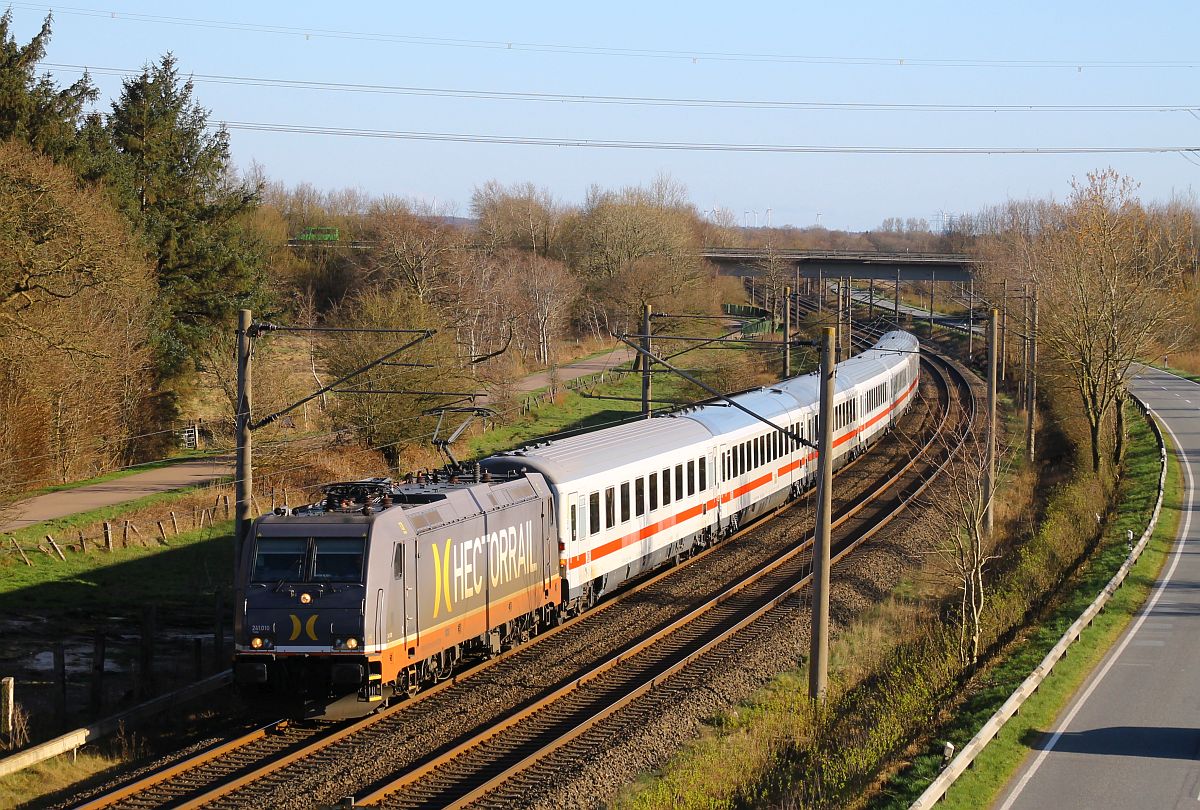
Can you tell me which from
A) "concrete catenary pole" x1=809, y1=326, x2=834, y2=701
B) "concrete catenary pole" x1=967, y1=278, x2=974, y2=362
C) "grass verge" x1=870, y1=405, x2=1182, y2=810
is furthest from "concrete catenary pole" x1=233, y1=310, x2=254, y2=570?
"concrete catenary pole" x1=967, y1=278, x2=974, y2=362

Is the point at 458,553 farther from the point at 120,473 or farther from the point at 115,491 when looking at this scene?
the point at 120,473

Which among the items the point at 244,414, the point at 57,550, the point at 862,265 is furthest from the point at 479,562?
the point at 862,265

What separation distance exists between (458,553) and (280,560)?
2663 millimetres

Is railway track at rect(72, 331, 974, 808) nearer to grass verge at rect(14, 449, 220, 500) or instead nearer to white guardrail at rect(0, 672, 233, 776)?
white guardrail at rect(0, 672, 233, 776)

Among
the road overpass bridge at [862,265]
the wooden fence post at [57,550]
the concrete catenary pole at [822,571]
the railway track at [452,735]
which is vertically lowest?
the wooden fence post at [57,550]

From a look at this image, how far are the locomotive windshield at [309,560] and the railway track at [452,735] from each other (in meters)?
2.09

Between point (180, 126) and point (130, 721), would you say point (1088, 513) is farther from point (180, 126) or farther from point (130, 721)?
point (180, 126)

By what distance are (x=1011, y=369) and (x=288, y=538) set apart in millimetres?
60071

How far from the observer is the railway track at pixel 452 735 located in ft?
43.6

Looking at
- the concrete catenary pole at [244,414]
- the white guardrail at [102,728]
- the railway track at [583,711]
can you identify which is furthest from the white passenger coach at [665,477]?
the white guardrail at [102,728]

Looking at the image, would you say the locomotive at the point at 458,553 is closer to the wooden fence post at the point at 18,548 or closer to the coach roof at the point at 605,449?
the coach roof at the point at 605,449

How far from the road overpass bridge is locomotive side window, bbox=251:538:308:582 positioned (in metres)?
73.4

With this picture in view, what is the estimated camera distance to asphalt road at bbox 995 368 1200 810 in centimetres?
1327

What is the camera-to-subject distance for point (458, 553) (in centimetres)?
1691
